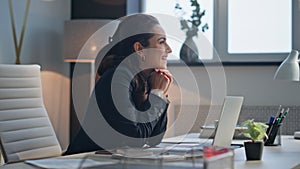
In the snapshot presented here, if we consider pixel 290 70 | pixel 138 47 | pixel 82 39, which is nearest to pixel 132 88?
pixel 138 47

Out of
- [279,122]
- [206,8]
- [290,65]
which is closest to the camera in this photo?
[279,122]

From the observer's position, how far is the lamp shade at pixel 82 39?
13.3 ft

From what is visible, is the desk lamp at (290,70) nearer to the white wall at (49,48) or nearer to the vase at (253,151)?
the vase at (253,151)

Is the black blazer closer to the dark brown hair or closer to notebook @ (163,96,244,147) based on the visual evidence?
the dark brown hair

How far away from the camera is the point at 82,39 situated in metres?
4.05

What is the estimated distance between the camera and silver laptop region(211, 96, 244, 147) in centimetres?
198

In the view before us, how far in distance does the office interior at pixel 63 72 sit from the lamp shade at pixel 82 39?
0.26 meters

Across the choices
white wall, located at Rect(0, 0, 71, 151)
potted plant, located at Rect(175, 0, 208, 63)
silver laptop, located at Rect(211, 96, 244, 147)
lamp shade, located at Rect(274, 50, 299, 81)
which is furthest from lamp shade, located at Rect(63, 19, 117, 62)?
Answer: silver laptop, located at Rect(211, 96, 244, 147)

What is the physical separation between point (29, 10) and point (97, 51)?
62cm

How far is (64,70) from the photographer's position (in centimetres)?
452

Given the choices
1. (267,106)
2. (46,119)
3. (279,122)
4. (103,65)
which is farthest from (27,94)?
(267,106)

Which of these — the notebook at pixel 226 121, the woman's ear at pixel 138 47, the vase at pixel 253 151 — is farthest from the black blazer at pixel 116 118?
the vase at pixel 253 151

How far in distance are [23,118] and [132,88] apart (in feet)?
2.75

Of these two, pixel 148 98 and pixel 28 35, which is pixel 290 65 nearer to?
pixel 148 98
